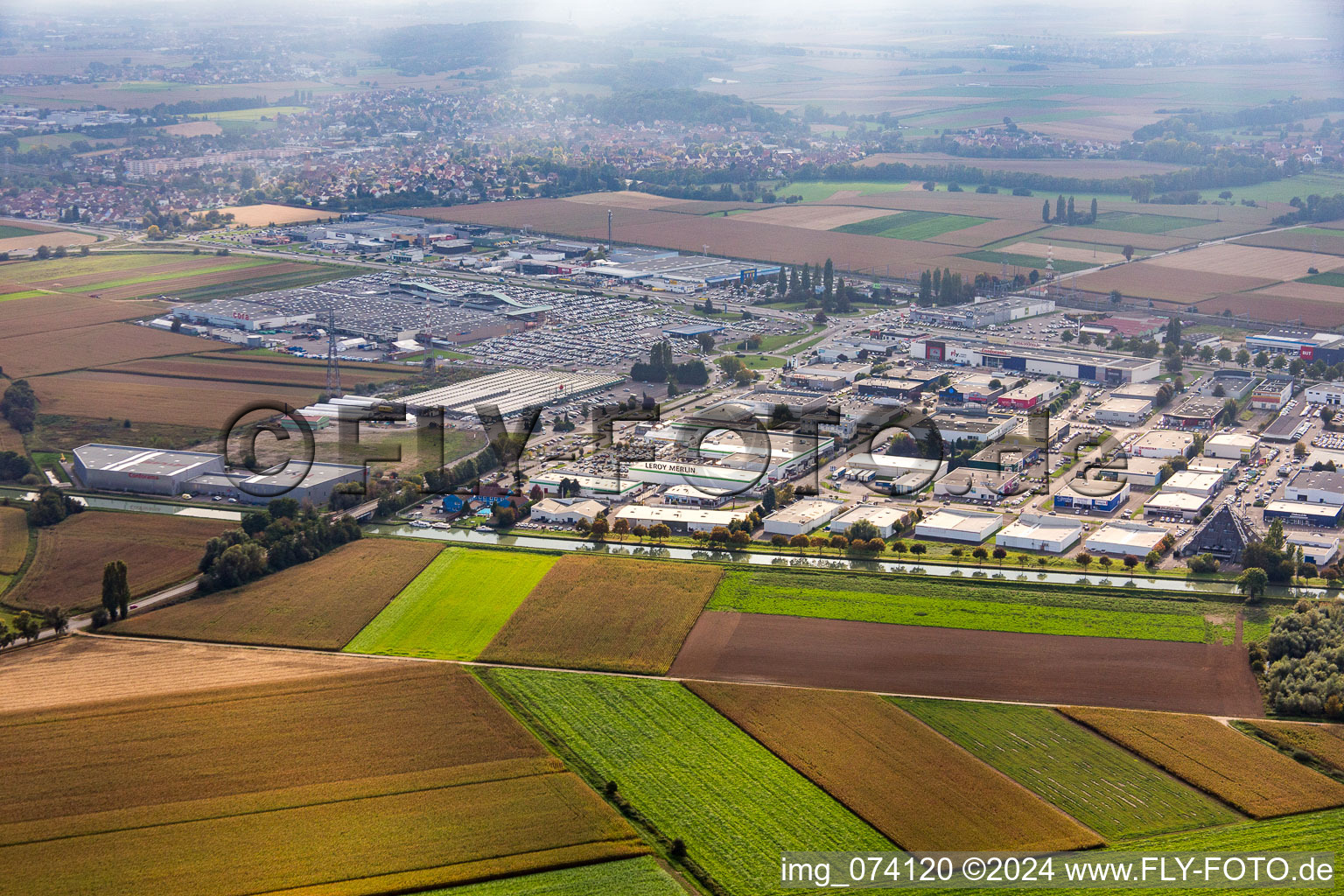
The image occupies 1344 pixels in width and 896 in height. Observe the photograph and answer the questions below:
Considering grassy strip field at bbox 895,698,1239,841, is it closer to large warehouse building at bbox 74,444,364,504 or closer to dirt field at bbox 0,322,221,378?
large warehouse building at bbox 74,444,364,504

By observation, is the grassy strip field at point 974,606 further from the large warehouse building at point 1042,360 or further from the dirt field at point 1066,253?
the dirt field at point 1066,253

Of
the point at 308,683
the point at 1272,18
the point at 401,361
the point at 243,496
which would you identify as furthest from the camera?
the point at 1272,18

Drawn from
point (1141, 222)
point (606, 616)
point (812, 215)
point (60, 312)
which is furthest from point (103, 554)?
point (1141, 222)

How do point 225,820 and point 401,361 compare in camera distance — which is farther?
point 401,361

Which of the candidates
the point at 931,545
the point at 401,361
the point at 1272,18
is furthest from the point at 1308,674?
the point at 1272,18

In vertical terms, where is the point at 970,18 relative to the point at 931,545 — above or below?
above

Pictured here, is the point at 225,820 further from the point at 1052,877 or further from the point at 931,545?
the point at 931,545

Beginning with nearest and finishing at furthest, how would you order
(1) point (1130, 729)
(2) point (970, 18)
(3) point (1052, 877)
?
(3) point (1052, 877), (1) point (1130, 729), (2) point (970, 18)
